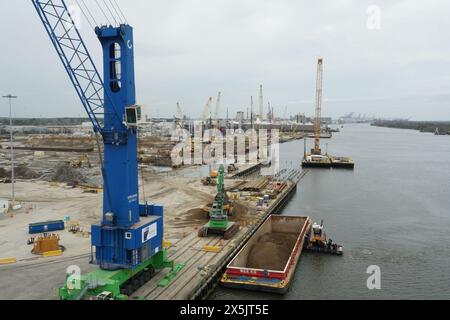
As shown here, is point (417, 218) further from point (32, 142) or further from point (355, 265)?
point (32, 142)

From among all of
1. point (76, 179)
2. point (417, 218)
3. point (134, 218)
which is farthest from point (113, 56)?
point (76, 179)

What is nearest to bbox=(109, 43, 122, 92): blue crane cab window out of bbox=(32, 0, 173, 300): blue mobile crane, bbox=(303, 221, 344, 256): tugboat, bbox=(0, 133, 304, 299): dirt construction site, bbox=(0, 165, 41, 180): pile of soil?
bbox=(32, 0, 173, 300): blue mobile crane

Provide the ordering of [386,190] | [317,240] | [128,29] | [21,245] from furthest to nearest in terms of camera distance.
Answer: [386,190], [317,240], [21,245], [128,29]

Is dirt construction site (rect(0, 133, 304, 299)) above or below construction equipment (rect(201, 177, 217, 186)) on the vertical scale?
below

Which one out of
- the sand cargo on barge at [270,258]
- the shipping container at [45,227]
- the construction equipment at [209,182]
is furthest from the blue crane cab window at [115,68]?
the construction equipment at [209,182]

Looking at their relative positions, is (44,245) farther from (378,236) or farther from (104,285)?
(378,236)

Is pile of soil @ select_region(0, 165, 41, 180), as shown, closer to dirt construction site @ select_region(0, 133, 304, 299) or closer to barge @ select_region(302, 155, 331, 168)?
dirt construction site @ select_region(0, 133, 304, 299)

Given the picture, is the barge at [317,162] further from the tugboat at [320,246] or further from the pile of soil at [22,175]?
the tugboat at [320,246]
